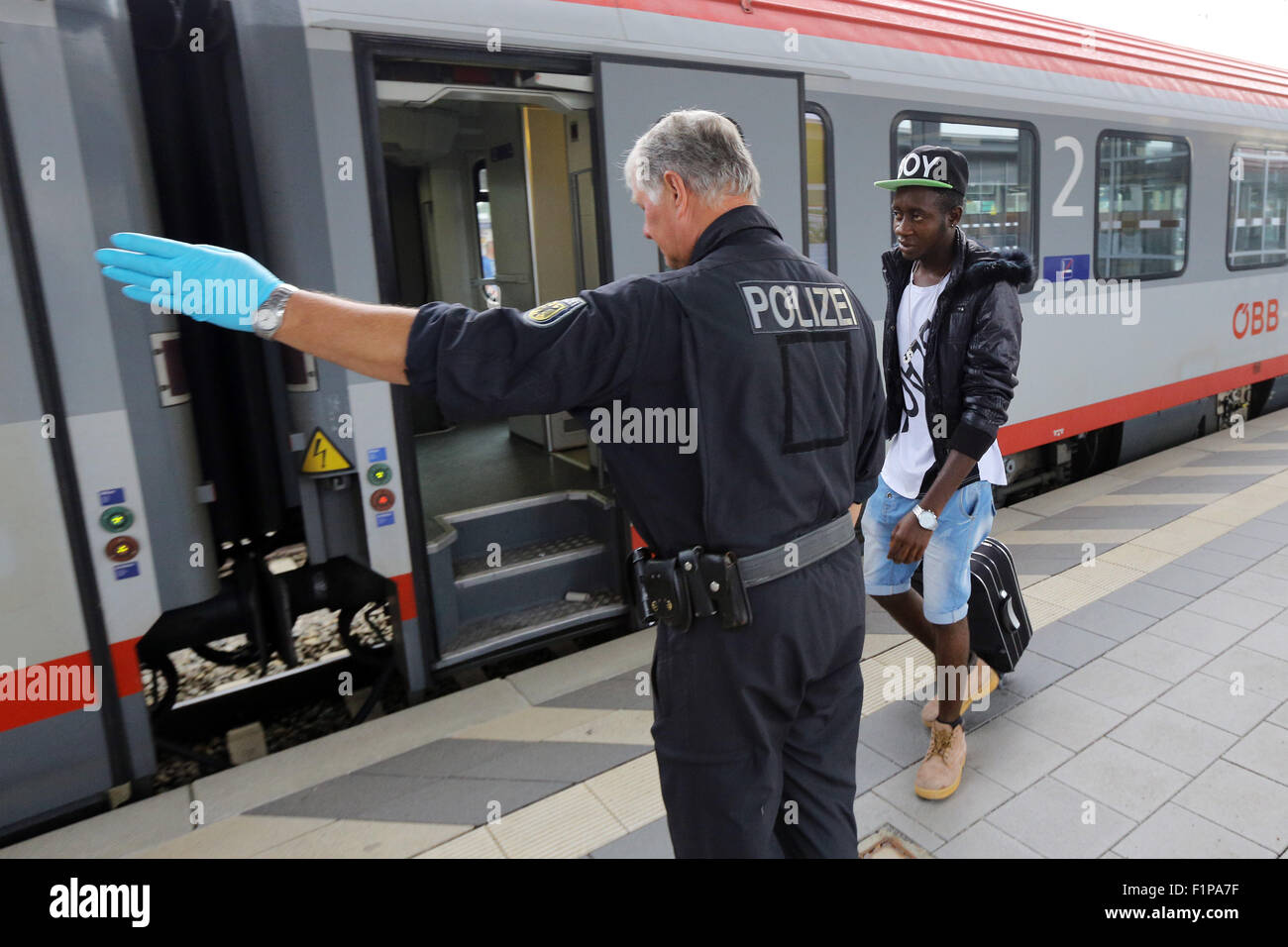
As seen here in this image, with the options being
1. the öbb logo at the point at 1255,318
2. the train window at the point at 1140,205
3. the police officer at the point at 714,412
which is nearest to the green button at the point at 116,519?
the police officer at the point at 714,412

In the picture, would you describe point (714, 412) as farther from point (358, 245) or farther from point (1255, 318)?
point (1255, 318)

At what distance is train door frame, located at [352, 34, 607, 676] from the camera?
10.0 ft

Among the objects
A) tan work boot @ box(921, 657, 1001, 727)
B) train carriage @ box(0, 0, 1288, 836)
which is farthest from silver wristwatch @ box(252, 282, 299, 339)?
tan work boot @ box(921, 657, 1001, 727)

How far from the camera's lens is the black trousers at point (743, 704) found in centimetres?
173

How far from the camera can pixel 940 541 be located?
282 centimetres

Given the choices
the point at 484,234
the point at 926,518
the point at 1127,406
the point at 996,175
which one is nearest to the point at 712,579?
the point at 926,518

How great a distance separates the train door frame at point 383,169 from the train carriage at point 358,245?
0.04ft

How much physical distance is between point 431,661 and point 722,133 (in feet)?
8.12

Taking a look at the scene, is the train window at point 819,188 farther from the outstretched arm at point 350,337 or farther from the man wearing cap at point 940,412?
the outstretched arm at point 350,337

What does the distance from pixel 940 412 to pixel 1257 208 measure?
683 centimetres

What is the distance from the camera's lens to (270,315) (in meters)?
1.50

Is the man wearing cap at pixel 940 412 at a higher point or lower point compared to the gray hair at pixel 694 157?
lower

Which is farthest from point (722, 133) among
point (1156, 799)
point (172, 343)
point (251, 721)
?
point (251, 721)
